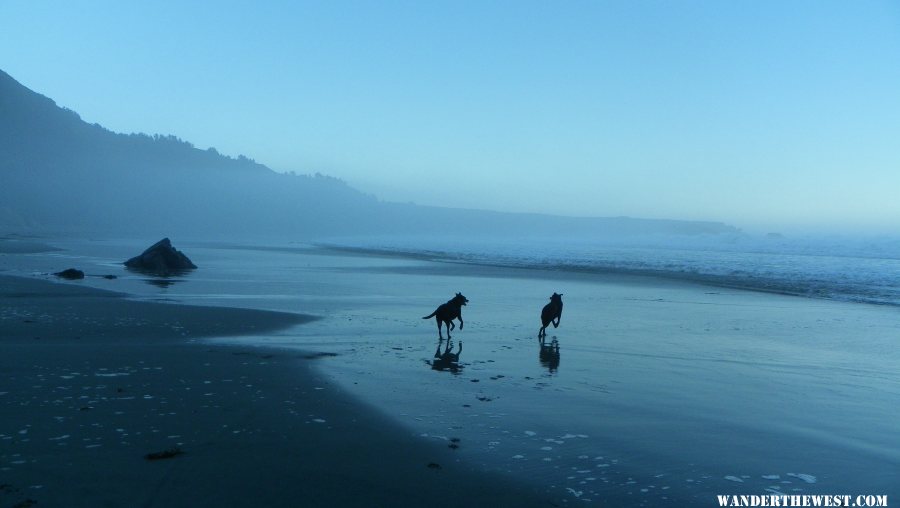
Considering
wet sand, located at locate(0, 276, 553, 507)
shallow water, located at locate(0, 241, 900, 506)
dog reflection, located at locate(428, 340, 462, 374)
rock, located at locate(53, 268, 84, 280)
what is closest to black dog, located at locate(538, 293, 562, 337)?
shallow water, located at locate(0, 241, 900, 506)

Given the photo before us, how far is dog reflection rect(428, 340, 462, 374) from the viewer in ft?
31.8

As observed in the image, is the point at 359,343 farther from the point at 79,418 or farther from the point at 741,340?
the point at 741,340

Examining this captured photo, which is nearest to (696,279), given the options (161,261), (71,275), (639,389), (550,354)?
(550,354)

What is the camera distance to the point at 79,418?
639cm

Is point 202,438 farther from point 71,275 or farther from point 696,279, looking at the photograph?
point 696,279

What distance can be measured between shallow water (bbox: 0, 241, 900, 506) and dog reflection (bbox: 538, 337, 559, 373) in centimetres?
7

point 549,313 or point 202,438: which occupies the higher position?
point 549,313

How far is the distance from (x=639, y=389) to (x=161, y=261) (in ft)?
85.1

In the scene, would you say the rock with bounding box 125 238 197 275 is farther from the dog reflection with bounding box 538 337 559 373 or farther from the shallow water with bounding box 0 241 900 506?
the dog reflection with bounding box 538 337 559 373

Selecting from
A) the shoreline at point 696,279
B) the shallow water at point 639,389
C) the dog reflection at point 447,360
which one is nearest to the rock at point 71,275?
the shallow water at point 639,389

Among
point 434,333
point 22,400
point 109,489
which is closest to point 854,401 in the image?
point 434,333

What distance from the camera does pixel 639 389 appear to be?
27.9 ft

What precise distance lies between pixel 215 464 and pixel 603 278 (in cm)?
2743

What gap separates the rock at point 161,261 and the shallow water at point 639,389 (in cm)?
963
